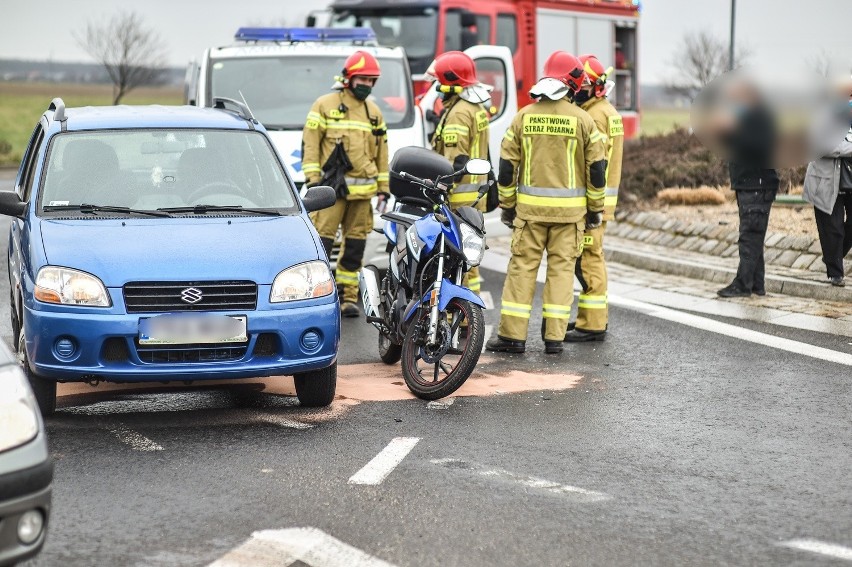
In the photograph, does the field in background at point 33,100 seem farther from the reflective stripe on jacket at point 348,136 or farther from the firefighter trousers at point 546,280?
the firefighter trousers at point 546,280

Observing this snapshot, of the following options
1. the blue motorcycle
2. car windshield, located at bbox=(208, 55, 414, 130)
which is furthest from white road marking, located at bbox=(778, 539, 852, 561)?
car windshield, located at bbox=(208, 55, 414, 130)

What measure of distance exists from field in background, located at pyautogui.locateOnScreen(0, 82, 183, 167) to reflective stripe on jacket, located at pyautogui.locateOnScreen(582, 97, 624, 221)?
24290 mm

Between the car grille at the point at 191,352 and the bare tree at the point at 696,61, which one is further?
the bare tree at the point at 696,61

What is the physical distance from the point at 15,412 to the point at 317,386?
3.07 m

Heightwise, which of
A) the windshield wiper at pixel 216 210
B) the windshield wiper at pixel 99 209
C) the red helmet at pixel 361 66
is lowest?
the windshield wiper at pixel 216 210

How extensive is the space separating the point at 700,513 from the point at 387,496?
1.25m

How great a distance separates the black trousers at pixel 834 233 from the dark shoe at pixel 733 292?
0.71m

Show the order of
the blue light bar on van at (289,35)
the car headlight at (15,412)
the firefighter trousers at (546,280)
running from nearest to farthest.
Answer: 1. the car headlight at (15,412)
2. the firefighter trousers at (546,280)
3. the blue light bar on van at (289,35)

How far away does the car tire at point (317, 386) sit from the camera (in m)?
7.20

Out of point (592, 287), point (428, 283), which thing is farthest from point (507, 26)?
point (428, 283)

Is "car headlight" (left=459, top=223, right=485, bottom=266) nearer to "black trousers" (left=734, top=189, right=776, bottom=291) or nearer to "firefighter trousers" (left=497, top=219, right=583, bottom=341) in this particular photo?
"firefighter trousers" (left=497, top=219, right=583, bottom=341)

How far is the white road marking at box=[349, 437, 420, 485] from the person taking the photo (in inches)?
230

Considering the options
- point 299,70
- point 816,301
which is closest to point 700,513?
point 816,301

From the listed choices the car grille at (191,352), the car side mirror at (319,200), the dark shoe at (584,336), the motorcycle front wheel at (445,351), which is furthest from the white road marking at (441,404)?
the dark shoe at (584,336)
